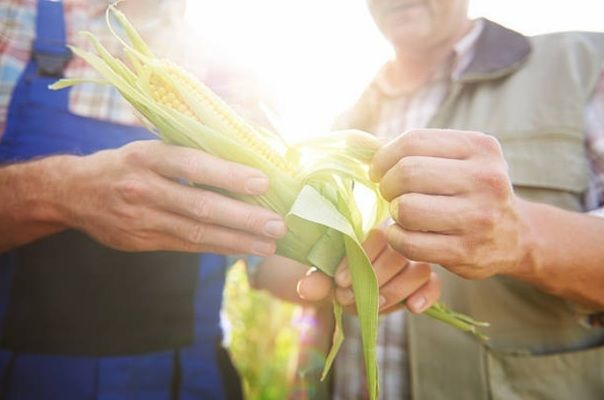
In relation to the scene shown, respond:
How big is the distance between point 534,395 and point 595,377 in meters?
0.16

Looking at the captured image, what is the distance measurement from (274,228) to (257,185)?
0.09 meters

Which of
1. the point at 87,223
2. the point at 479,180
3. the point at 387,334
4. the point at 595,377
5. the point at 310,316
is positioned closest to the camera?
the point at 479,180

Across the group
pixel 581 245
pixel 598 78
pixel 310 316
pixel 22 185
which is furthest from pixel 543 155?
pixel 22 185

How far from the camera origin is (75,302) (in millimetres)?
1370

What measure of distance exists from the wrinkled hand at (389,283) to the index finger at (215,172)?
0.26 metres

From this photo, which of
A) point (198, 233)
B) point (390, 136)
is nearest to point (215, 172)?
point (198, 233)

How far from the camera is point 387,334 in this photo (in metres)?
1.63

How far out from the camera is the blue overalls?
1329 mm

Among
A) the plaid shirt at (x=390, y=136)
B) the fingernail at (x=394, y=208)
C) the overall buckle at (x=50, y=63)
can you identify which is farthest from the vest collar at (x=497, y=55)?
the overall buckle at (x=50, y=63)

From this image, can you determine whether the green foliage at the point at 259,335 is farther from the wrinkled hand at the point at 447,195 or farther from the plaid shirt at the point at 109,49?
the wrinkled hand at the point at 447,195

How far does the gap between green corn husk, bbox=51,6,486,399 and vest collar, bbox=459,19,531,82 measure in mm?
756

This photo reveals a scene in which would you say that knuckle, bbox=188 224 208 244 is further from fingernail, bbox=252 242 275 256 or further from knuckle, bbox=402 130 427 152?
knuckle, bbox=402 130 427 152

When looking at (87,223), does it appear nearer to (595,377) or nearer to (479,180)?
(479,180)

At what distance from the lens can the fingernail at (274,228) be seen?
0.94 metres
